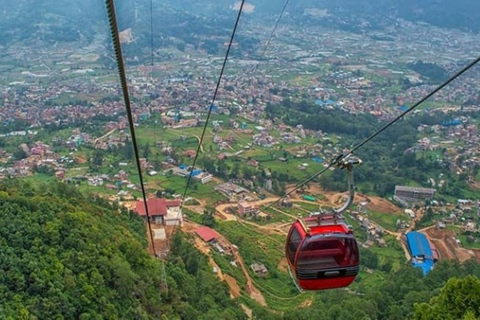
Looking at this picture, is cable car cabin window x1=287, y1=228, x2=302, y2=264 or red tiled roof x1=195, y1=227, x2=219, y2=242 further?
red tiled roof x1=195, y1=227, x2=219, y2=242

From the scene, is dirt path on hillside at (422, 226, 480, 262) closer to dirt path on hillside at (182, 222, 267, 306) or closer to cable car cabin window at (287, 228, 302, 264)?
dirt path on hillside at (182, 222, 267, 306)

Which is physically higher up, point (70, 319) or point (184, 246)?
point (70, 319)

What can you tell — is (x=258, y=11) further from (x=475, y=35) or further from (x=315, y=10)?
(x=475, y=35)

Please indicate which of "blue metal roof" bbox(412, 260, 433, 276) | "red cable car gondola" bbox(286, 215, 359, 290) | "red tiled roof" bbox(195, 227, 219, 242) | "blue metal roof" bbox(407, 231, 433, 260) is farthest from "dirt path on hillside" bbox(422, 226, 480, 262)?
"red cable car gondola" bbox(286, 215, 359, 290)

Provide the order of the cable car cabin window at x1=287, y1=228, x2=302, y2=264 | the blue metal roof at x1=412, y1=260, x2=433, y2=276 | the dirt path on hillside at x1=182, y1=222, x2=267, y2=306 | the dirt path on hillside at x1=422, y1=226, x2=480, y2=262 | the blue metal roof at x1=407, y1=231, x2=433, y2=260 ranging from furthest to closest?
the dirt path on hillside at x1=422, y1=226, x2=480, y2=262, the blue metal roof at x1=407, y1=231, x2=433, y2=260, the blue metal roof at x1=412, y1=260, x2=433, y2=276, the dirt path on hillside at x1=182, y1=222, x2=267, y2=306, the cable car cabin window at x1=287, y1=228, x2=302, y2=264

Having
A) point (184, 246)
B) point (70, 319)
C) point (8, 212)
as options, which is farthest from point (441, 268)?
point (8, 212)

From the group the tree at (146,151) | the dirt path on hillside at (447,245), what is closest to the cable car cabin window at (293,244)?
the dirt path on hillside at (447,245)
